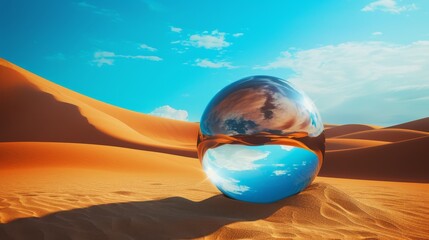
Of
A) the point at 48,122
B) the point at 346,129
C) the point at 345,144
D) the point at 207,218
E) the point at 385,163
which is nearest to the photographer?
the point at 207,218

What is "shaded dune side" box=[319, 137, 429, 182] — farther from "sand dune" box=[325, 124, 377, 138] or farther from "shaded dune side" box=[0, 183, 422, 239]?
"sand dune" box=[325, 124, 377, 138]

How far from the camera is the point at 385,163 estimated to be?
1582 centimetres

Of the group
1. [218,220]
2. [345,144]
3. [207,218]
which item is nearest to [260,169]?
[218,220]

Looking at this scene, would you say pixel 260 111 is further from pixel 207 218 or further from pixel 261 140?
pixel 207 218

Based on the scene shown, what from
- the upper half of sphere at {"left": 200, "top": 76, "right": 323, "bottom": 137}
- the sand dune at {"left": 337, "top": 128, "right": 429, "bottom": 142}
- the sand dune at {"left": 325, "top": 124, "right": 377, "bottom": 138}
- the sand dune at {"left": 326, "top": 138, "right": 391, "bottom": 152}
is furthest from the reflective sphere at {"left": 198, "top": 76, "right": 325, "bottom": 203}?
the sand dune at {"left": 325, "top": 124, "right": 377, "bottom": 138}

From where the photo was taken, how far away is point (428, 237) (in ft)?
12.1

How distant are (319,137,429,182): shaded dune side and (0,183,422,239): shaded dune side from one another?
1119 centimetres

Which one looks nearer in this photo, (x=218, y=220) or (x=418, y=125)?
(x=218, y=220)

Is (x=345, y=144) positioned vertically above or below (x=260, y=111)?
below

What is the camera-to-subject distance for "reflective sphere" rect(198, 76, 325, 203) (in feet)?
13.2

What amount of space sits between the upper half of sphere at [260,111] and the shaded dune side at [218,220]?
120 cm

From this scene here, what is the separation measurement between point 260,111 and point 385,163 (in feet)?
48.0

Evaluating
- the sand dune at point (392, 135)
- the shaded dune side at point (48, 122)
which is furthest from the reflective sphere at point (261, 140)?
the sand dune at point (392, 135)

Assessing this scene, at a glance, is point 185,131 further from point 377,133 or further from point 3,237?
point 3,237
